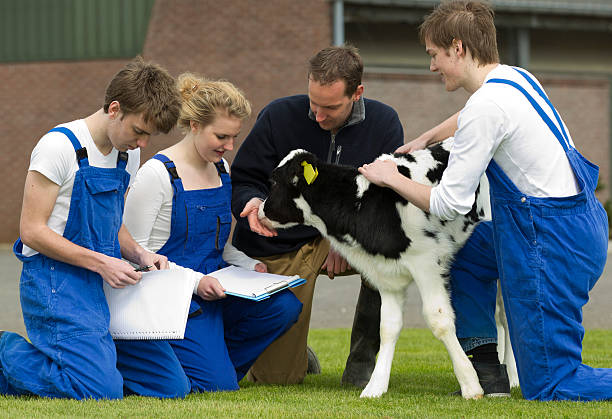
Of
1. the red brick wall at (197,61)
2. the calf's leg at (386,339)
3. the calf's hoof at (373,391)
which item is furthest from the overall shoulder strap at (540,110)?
the red brick wall at (197,61)

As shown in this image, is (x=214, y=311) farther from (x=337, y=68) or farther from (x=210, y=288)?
(x=337, y=68)

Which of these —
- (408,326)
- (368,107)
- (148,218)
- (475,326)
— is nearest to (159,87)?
(148,218)

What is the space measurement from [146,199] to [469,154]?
216cm

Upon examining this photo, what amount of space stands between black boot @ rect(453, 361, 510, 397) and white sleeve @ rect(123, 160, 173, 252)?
2225mm

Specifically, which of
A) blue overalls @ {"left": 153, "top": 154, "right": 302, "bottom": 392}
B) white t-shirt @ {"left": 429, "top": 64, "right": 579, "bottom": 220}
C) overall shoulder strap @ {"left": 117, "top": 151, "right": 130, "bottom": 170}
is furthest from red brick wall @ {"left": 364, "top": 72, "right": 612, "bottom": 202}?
white t-shirt @ {"left": 429, "top": 64, "right": 579, "bottom": 220}

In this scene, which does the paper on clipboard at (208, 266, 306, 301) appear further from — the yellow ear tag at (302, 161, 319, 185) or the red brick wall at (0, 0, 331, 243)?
the red brick wall at (0, 0, 331, 243)

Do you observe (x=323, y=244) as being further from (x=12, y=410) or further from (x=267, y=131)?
(x=12, y=410)

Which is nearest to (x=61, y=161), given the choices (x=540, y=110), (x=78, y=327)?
(x=78, y=327)

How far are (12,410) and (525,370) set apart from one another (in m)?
2.75

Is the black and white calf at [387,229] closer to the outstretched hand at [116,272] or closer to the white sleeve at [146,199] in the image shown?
the white sleeve at [146,199]

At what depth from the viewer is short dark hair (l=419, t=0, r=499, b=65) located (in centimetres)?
452

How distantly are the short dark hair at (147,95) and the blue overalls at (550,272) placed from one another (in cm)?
189

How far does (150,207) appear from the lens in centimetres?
541

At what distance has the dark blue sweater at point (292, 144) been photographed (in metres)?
6.00
